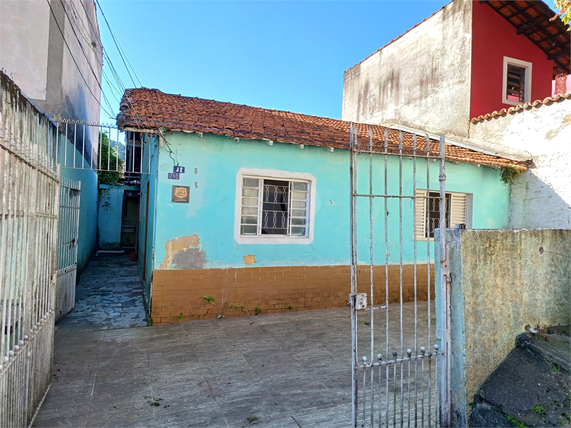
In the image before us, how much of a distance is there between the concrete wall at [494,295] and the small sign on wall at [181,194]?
4.27 m

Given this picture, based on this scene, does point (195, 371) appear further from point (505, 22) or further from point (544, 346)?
point (505, 22)

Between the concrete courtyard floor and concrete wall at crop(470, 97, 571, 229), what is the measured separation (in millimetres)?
4776

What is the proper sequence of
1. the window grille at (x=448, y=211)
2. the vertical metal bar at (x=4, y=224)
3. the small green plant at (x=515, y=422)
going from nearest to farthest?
the vertical metal bar at (x=4, y=224)
the small green plant at (x=515, y=422)
the window grille at (x=448, y=211)

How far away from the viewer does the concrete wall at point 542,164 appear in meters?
7.80

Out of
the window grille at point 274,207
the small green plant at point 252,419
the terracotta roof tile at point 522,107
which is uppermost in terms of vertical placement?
the terracotta roof tile at point 522,107

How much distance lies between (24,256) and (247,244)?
3.83 meters

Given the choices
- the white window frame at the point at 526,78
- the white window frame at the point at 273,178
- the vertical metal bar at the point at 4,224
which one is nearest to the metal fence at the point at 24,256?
the vertical metal bar at the point at 4,224

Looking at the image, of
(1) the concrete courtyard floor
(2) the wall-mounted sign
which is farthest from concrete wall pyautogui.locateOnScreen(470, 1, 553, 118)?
(2) the wall-mounted sign

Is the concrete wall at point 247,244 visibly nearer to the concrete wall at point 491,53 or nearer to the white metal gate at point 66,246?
the white metal gate at point 66,246

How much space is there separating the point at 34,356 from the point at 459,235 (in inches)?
146

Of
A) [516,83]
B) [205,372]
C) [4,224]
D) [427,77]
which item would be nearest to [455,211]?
[427,77]

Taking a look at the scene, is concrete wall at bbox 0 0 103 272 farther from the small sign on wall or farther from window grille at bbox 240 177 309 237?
window grille at bbox 240 177 309 237

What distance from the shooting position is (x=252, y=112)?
8.59 metres

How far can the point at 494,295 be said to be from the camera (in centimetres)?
293
